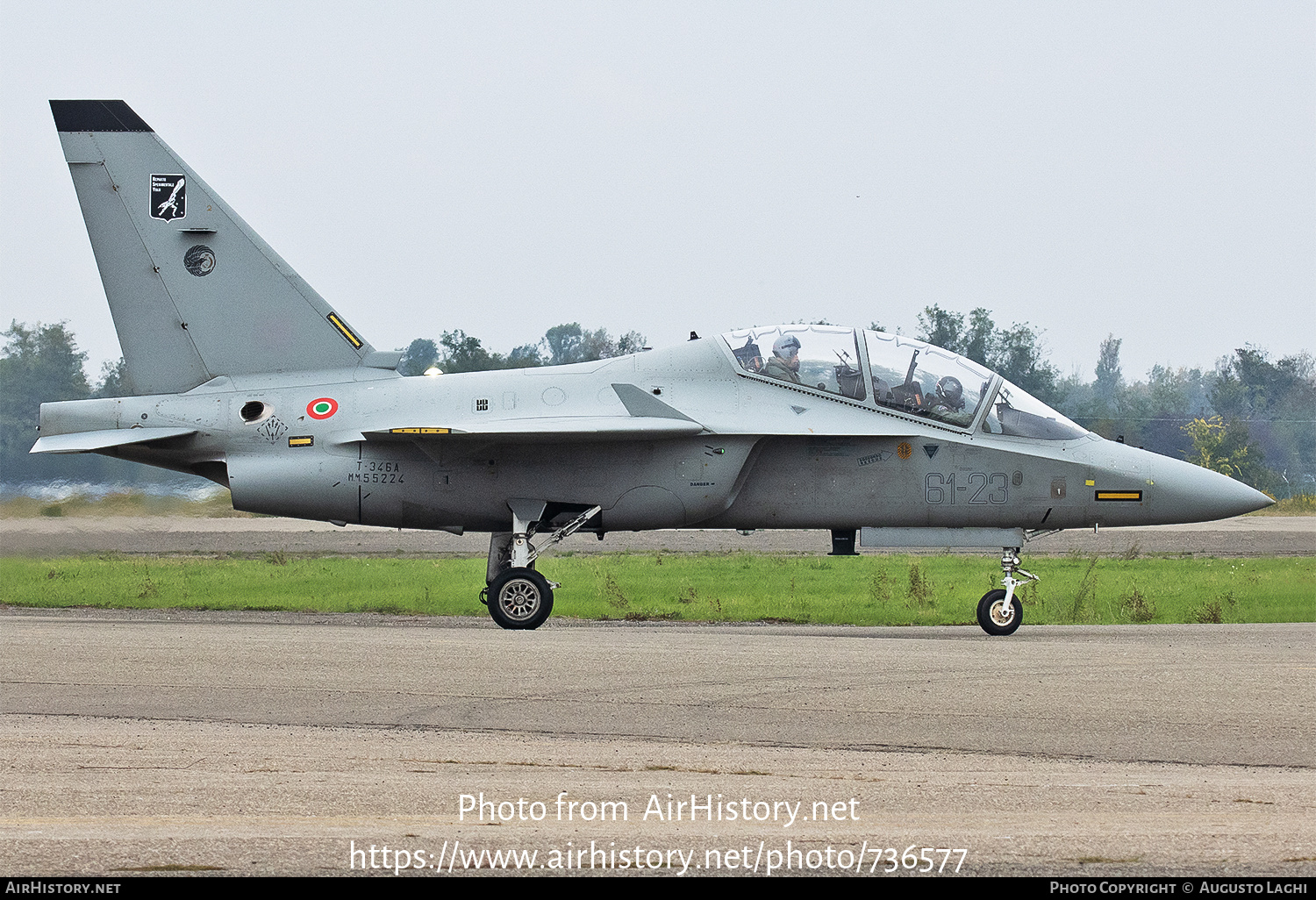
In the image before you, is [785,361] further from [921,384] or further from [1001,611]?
[1001,611]

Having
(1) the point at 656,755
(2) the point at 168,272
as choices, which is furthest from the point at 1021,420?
(2) the point at 168,272

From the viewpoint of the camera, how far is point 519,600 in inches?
569

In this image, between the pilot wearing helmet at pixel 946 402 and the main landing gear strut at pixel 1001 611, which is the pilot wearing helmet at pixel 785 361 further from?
the main landing gear strut at pixel 1001 611

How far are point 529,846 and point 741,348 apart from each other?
10.0 m

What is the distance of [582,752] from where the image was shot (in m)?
7.40

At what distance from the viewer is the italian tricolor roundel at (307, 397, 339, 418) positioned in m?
14.8

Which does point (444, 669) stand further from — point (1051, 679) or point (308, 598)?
point (308, 598)

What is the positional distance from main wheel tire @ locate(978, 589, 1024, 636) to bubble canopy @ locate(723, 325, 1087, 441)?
1.86 m

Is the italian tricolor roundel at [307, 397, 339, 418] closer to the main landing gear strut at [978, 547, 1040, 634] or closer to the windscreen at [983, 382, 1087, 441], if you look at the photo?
the windscreen at [983, 382, 1087, 441]

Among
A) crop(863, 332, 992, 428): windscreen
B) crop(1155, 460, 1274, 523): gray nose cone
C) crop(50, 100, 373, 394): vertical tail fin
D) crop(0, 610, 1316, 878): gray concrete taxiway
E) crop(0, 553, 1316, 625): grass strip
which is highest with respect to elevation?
crop(50, 100, 373, 394): vertical tail fin

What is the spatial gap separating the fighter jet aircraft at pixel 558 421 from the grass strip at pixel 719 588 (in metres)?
2.19

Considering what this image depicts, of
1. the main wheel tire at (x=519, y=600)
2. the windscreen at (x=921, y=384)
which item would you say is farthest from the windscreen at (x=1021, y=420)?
the main wheel tire at (x=519, y=600)

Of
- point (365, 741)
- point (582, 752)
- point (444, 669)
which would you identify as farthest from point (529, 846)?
point (444, 669)

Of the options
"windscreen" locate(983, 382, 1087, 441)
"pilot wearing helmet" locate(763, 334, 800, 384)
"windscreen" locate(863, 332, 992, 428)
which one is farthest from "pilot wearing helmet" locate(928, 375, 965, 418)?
"pilot wearing helmet" locate(763, 334, 800, 384)
